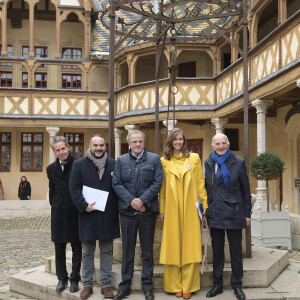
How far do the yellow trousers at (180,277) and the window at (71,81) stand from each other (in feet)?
54.5

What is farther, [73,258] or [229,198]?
[73,258]

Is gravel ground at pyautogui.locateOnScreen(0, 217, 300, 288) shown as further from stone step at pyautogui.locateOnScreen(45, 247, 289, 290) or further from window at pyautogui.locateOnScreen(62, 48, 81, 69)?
window at pyautogui.locateOnScreen(62, 48, 81, 69)

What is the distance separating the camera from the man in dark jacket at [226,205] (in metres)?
4.32

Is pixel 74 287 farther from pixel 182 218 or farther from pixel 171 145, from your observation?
pixel 171 145

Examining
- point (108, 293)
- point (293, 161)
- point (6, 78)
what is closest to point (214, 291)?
point (108, 293)

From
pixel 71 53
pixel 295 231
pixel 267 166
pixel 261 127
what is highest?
pixel 71 53

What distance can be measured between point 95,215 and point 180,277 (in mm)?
1060

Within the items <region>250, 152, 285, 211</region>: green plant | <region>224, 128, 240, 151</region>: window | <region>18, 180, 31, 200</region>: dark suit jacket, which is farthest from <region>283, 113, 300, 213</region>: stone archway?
<region>18, 180, 31, 200</region>: dark suit jacket

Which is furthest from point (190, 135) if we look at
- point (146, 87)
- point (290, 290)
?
Answer: point (290, 290)

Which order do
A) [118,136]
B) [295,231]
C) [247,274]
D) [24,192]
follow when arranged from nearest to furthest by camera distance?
1. [247,274]
2. [295,231]
3. [24,192]
4. [118,136]

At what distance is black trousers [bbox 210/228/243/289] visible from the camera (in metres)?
4.40

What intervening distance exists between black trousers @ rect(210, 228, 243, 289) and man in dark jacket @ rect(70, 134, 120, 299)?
3.31 feet

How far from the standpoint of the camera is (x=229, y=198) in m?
4.32

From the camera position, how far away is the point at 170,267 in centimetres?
441
